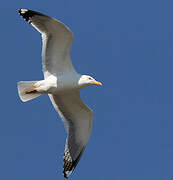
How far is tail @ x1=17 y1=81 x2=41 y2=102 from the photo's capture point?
12172 mm

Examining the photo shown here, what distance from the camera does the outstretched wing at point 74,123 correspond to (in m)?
12.7

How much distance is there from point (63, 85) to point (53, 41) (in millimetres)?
1004

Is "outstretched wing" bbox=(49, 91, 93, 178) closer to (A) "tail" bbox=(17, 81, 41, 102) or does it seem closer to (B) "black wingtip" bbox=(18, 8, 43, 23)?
(A) "tail" bbox=(17, 81, 41, 102)

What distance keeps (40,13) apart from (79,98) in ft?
7.33

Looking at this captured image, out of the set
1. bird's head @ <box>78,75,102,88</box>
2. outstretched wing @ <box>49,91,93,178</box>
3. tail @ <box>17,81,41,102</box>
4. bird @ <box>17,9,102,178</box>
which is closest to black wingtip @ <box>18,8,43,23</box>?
bird @ <box>17,9,102,178</box>

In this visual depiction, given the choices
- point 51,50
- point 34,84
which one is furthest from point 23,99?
point 51,50

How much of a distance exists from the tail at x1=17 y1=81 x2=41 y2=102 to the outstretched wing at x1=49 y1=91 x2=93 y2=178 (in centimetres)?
80

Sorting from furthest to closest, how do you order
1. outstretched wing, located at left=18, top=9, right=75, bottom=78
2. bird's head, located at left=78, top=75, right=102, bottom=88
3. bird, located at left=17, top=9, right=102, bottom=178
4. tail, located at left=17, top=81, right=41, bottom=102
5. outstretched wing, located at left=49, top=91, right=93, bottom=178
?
outstretched wing, located at left=49, top=91, right=93, bottom=178 < tail, located at left=17, top=81, right=41, bottom=102 < bird's head, located at left=78, top=75, right=102, bottom=88 < bird, located at left=17, top=9, right=102, bottom=178 < outstretched wing, located at left=18, top=9, right=75, bottom=78

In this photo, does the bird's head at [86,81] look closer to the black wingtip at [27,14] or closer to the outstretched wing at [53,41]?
the outstretched wing at [53,41]

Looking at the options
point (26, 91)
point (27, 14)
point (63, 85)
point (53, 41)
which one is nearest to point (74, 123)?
point (63, 85)

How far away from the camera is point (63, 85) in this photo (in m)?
12.0

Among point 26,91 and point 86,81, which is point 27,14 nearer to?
point 26,91

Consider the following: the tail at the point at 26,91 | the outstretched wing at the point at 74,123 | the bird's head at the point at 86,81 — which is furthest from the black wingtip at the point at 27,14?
the outstretched wing at the point at 74,123

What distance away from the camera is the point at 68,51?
12062 millimetres
